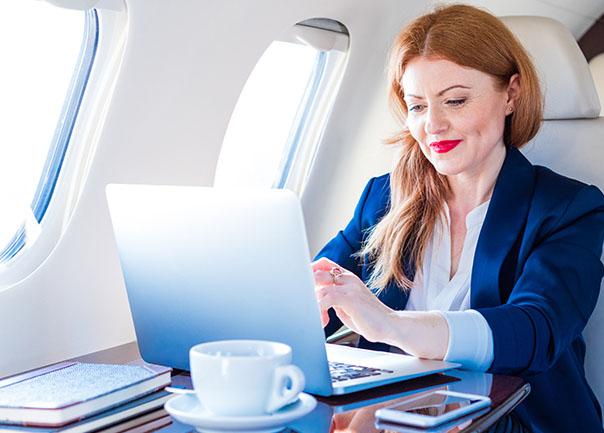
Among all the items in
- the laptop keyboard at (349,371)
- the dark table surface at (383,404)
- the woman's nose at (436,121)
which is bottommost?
the dark table surface at (383,404)

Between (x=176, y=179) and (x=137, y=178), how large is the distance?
128mm

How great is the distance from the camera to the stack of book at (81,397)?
3.67 ft

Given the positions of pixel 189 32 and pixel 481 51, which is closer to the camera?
pixel 481 51

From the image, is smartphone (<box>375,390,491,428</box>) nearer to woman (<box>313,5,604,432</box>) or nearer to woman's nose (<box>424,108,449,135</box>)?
woman (<box>313,5,604,432</box>)

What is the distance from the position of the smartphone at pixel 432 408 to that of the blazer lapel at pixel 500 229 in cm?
44

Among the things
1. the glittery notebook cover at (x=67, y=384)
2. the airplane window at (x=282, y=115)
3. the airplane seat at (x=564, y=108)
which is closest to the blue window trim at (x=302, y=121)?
the airplane window at (x=282, y=115)

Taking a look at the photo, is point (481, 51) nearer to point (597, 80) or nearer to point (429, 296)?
point (429, 296)

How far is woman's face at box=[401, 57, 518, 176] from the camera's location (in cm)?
174

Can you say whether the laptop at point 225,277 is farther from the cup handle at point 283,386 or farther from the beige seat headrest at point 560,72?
the beige seat headrest at point 560,72

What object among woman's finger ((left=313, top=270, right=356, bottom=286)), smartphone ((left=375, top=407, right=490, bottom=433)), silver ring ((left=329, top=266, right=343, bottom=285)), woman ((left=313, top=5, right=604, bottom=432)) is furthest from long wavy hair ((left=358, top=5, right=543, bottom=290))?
smartphone ((left=375, top=407, right=490, bottom=433))

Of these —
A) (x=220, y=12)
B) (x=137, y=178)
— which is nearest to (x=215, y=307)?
(x=137, y=178)

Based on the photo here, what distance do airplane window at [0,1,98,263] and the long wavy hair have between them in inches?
23.3

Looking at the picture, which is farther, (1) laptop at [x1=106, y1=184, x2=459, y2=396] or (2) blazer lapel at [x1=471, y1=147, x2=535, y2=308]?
(2) blazer lapel at [x1=471, y1=147, x2=535, y2=308]

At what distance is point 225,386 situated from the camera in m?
1.03
